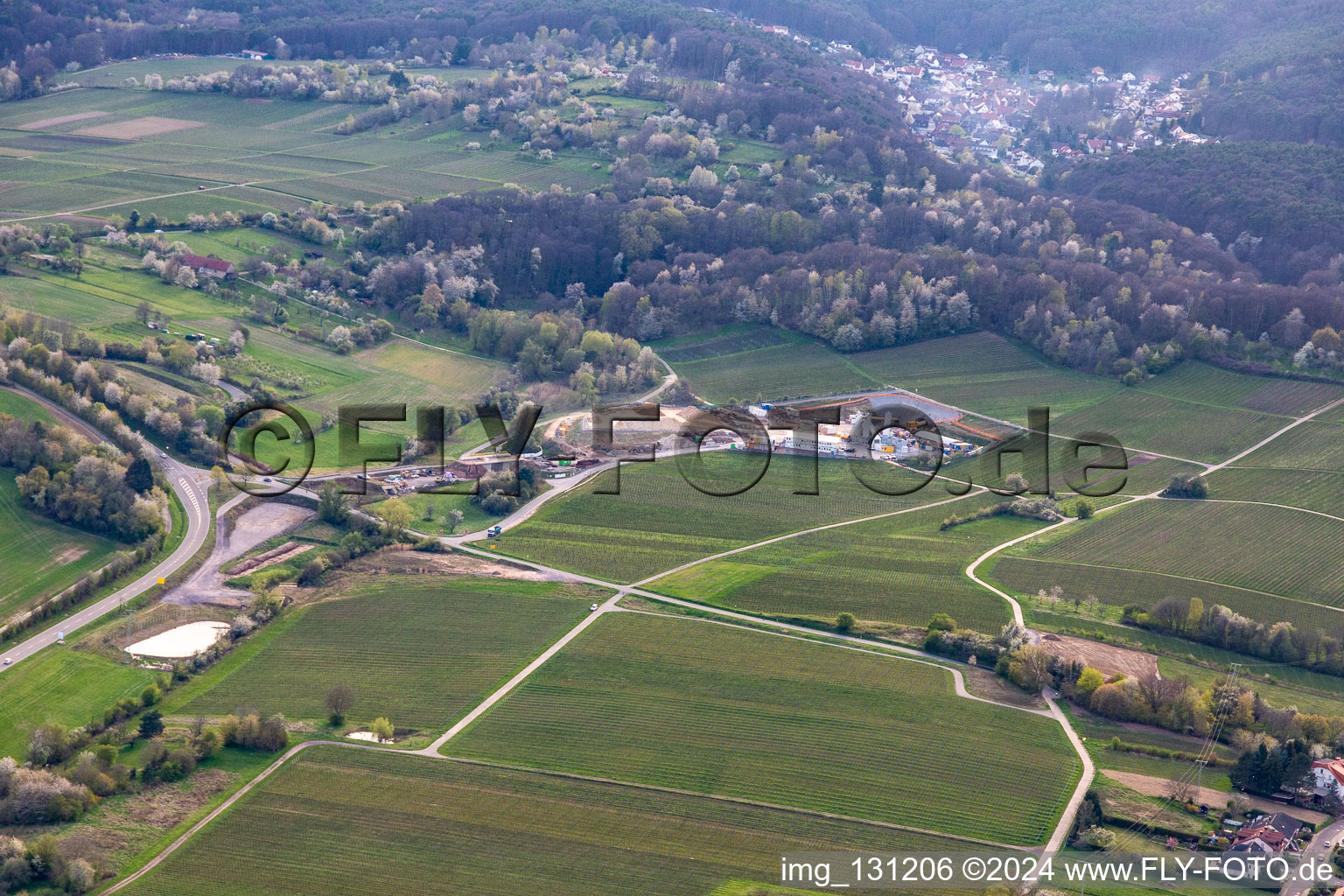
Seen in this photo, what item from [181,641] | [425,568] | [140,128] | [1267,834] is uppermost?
[140,128]

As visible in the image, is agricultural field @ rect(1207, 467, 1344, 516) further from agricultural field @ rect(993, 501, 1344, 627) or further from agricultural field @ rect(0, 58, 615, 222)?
agricultural field @ rect(0, 58, 615, 222)

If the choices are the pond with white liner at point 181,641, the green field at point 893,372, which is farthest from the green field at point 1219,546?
the pond with white liner at point 181,641

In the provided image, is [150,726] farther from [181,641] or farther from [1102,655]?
[1102,655]

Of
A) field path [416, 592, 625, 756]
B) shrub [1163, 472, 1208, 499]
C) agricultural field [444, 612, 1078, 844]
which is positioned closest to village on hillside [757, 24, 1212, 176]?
shrub [1163, 472, 1208, 499]

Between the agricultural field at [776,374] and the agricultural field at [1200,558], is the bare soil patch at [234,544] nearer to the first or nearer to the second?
the agricultural field at [776,374]

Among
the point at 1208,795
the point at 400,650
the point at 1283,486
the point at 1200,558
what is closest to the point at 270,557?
the point at 400,650

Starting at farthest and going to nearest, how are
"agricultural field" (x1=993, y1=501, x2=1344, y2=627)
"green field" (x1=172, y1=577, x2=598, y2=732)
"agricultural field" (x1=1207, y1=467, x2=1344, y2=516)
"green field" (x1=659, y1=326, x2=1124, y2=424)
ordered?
"green field" (x1=659, y1=326, x2=1124, y2=424), "agricultural field" (x1=1207, y1=467, x2=1344, y2=516), "agricultural field" (x1=993, y1=501, x2=1344, y2=627), "green field" (x1=172, y1=577, x2=598, y2=732)

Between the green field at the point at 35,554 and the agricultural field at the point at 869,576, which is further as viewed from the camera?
the agricultural field at the point at 869,576
